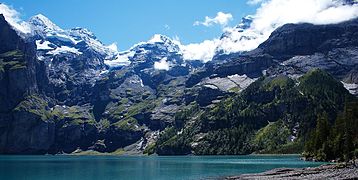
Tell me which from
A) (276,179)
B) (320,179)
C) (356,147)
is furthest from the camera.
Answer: (356,147)

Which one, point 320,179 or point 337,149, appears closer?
point 320,179

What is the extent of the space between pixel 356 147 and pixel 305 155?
7772cm

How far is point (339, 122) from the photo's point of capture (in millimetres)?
158125

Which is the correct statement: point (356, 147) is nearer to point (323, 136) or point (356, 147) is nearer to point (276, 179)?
point (276, 179)

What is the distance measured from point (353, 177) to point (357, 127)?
6287 centimetres

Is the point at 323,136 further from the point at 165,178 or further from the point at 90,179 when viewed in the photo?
the point at 90,179

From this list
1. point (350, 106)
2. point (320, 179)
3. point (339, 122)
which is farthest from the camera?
point (339, 122)

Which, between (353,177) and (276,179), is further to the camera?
(276,179)

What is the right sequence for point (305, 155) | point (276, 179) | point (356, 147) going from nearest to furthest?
1. point (276, 179)
2. point (356, 147)
3. point (305, 155)

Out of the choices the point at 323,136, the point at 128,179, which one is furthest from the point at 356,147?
the point at 128,179

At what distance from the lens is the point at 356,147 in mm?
121188

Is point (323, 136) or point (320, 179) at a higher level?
point (323, 136)

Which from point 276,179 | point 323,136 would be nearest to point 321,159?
point 323,136

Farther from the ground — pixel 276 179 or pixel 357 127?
pixel 357 127
